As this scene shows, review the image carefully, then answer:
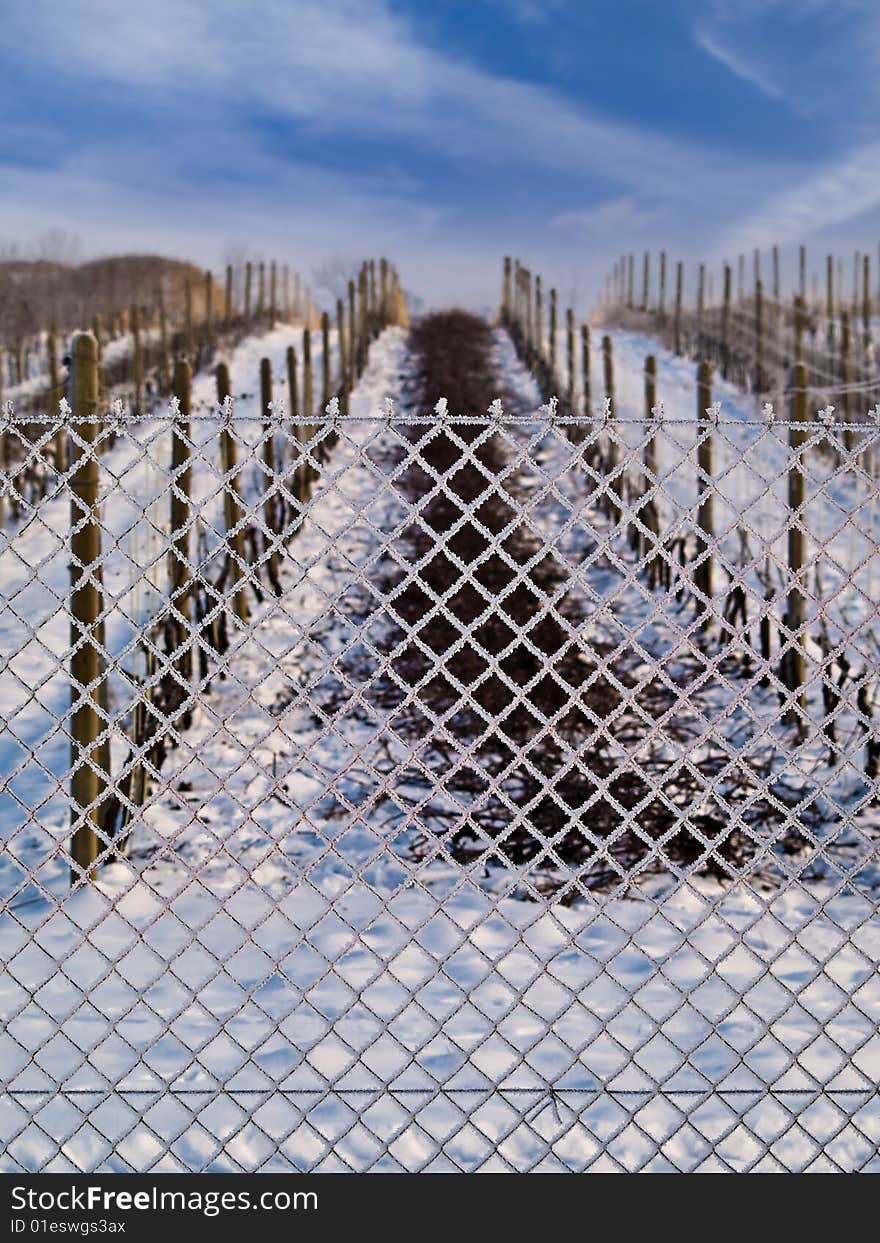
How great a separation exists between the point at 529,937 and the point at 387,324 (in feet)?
64.6

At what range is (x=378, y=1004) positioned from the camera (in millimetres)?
2998

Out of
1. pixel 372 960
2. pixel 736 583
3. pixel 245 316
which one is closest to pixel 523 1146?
pixel 372 960

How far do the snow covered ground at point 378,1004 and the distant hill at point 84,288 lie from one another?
24361mm

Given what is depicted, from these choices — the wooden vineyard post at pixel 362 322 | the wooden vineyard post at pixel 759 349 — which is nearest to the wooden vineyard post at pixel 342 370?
the wooden vineyard post at pixel 362 322

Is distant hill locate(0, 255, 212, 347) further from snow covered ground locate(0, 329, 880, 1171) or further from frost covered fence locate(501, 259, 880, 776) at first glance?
snow covered ground locate(0, 329, 880, 1171)

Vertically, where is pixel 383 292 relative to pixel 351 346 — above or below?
above

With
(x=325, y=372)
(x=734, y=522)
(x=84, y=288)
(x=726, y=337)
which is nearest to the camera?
(x=734, y=522)

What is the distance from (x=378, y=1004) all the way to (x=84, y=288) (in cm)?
3719

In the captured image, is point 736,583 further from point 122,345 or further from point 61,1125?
point 122,345

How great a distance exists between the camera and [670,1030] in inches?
114

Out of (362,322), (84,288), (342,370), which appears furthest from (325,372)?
(84,288)

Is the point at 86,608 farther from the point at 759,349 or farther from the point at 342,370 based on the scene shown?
the point at 759,349

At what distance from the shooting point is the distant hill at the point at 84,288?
28953 mm

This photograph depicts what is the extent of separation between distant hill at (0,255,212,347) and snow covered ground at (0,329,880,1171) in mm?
24361
